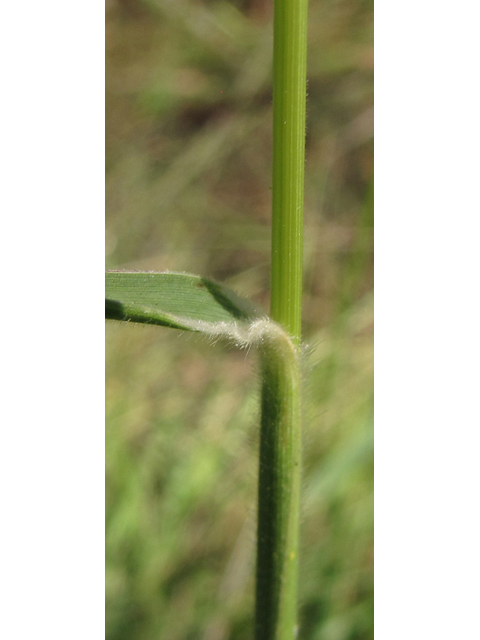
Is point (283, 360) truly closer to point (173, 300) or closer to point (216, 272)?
point (173, 300)

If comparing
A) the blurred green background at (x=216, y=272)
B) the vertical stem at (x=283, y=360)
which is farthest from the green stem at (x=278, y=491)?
the blurred green background at (x=216, y=272)

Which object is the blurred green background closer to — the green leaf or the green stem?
the green stem

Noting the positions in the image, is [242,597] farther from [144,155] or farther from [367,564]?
[144,155]

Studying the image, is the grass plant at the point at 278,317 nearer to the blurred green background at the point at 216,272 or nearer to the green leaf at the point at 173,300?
the green leaf at the point at 173,300

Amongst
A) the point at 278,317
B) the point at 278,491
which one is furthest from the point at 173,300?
the point at 278,491

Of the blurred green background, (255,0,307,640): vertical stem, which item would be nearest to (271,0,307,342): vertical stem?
(255,0,307,640): vertical stem
